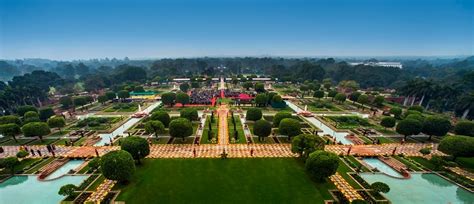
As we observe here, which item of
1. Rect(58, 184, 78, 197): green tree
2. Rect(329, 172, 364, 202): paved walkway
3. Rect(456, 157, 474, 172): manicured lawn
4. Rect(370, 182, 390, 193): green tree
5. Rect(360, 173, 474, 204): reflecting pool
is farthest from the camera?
Rect(456, 157, 474, 172): manicured lawn

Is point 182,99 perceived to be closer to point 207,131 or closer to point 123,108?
point 123,108

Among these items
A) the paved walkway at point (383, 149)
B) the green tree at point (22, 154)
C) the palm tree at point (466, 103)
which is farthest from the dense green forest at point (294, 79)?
the green tree at point (22, 154)

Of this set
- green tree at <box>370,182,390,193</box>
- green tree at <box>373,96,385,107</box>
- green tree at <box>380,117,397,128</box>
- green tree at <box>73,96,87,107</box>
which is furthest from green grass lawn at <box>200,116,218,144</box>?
green tree at <box>373,96,385,107</box>

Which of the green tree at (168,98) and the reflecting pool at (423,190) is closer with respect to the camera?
the reflecting pool at (423,190)

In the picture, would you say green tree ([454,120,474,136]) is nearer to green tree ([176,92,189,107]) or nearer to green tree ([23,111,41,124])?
green tree ([176,92,189,107])

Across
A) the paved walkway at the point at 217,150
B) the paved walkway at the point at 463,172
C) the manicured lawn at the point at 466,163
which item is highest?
the paved walkway at the point at 217,150

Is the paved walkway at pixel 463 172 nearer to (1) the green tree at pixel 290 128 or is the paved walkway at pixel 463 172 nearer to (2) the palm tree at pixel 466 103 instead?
(1) the green tree at pixel 290 128
